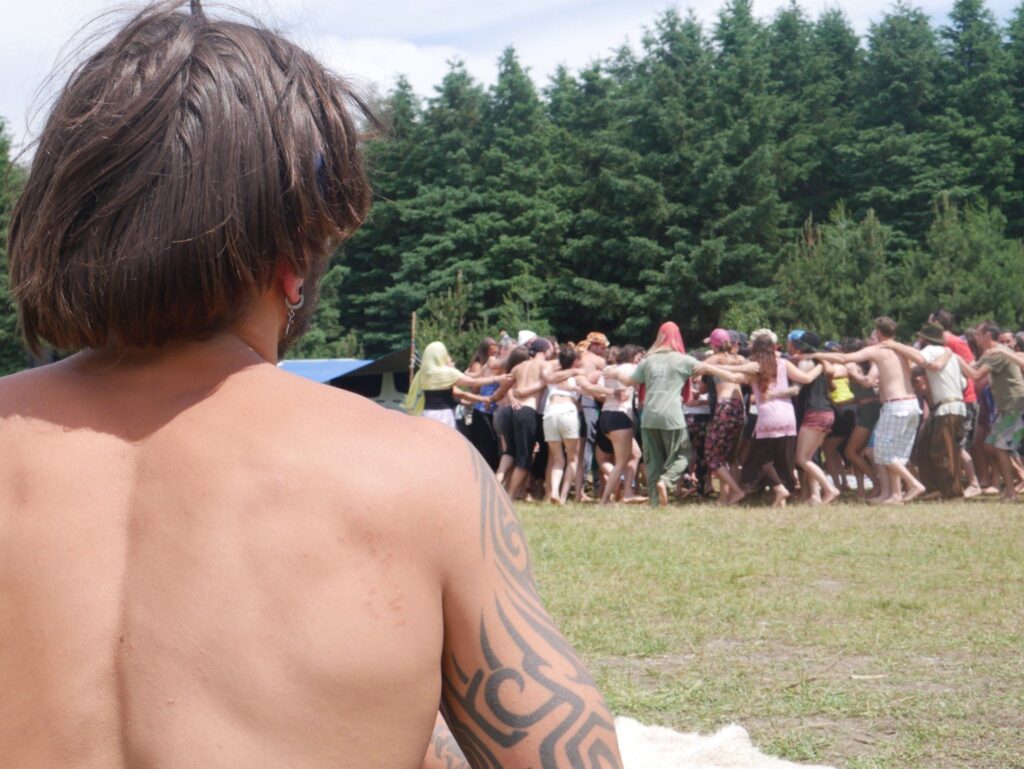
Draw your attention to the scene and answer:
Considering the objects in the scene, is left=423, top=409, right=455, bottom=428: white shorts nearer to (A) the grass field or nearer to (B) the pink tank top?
A: (A) the grass field

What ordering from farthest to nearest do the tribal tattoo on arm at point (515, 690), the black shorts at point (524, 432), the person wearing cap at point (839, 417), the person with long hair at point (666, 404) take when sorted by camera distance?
1. the black shorts at point (524, 432)
2. the person wearing cap at point (839, 417)
3. the person with long hair at point (666, 404)
4. the tribal tattoo on arm at point (515, 690)

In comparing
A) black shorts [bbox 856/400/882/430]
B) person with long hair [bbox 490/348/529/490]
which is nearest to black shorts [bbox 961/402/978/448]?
black shorts [bbox 856/400/882/430]

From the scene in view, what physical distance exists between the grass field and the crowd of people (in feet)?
6.20

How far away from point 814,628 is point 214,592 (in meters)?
5.46

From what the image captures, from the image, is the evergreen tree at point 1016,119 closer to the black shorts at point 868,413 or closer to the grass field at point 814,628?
the black shorts at point 868,413

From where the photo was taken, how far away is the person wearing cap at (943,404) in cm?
1238

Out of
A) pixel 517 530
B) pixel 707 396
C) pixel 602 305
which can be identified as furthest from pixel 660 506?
pixel 602 305

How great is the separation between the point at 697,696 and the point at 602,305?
40.2 meters

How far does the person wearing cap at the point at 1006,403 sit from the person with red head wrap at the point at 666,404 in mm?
2527

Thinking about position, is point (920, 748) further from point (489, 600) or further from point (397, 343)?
point (397, 343)

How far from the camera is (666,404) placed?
1236 cm

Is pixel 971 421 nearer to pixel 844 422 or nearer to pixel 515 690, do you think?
pixel 844 422

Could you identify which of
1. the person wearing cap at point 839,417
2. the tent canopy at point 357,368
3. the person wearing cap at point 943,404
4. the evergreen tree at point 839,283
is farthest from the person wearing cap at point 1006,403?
the evergreen tree at point 839,283

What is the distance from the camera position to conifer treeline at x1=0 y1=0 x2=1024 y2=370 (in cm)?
4469
